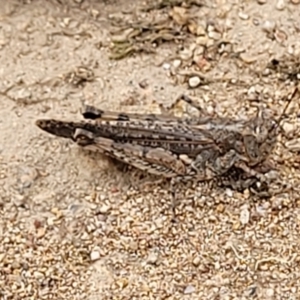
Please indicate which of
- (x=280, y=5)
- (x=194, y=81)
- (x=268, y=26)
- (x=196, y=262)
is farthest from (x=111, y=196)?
(x=280, y=5)

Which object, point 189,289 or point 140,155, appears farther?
point 140,155

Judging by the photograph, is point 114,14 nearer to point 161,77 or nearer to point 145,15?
point 145,15

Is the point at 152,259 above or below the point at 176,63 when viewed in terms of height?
below

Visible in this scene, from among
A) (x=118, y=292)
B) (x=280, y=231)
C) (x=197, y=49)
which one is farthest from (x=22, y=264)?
(x=197, y=49)

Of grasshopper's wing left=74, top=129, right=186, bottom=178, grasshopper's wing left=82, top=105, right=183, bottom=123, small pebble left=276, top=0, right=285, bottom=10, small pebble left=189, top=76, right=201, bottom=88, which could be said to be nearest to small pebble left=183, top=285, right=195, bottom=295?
grasshopper's wing left=74, top=129, right=186, bottom=178

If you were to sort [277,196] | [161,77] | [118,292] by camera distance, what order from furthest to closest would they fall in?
[161,77] < [277,196] < [118,292]

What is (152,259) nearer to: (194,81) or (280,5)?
(194,81)
